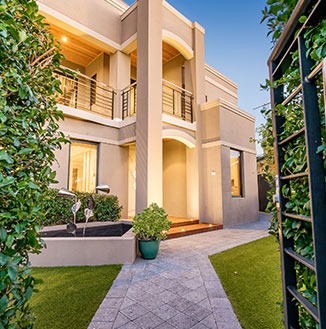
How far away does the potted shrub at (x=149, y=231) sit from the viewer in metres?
4.77

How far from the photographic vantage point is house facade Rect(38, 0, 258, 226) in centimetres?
716

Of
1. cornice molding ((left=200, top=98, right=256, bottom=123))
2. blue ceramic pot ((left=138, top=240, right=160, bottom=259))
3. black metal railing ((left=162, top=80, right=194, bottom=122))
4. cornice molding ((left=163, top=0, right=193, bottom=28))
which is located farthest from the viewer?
black metal railing ((left=162, top=80, right=194, bottom=122))

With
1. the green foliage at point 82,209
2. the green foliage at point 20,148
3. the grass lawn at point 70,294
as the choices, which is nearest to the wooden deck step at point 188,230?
the green foliage at point 82,209

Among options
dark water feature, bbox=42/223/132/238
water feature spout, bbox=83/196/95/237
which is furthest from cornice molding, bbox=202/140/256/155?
water feature spout, bbox=83/196/95/237

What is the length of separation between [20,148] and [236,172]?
9566mm

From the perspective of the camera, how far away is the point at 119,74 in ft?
28.6

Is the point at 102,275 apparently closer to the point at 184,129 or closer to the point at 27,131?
the point at 27,131

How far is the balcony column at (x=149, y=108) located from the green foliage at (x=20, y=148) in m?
5.14

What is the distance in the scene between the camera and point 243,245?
599 cm

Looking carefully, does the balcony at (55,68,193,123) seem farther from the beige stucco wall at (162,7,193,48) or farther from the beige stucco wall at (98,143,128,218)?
the beige stucco wall at (162,7,193,48)

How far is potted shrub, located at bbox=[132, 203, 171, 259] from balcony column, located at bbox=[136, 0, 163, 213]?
1706 mm

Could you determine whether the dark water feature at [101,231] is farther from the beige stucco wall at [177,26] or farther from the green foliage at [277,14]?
the beige stucco wall at [177,26]

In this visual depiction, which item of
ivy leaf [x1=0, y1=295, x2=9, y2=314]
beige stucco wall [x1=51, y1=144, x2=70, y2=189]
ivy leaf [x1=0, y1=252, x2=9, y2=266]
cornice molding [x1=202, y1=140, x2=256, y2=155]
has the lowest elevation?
ivy leaf [x1=0, y1=295, x2=9, y2=314]

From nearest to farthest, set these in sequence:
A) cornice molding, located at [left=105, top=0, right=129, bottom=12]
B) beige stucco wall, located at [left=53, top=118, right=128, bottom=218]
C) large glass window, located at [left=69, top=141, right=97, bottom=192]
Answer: beige stucco wall, located at [left=53, top=118, right=128, bottom=218]
large glass window, located at [left=69, top=141, right=97, bottom=192]
cornice molding, located at [left=105, top=0, right=129, bottom=12]
